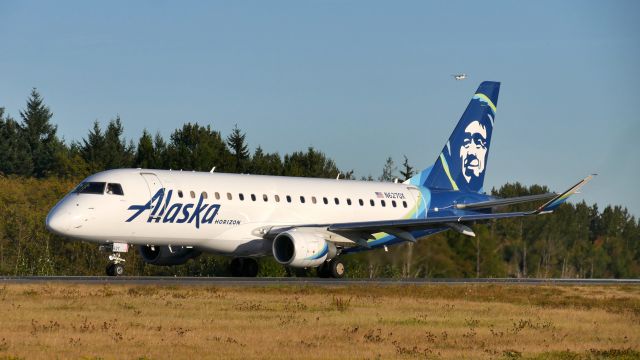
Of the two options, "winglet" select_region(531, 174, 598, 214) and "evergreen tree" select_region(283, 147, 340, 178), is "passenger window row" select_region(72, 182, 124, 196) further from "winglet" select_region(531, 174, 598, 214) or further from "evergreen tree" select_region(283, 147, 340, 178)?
"evergreen tree" select_region(283, 147, 340, 178)

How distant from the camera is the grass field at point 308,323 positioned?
22.1 m

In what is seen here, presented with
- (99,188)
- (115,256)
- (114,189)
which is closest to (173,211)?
(114,189)

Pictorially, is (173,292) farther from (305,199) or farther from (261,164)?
(261,164)

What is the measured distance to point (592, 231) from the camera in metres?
87.2

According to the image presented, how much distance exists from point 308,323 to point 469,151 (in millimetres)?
28752

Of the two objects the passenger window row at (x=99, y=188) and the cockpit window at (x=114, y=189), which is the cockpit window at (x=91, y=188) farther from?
the cockpit window at (x=114, y=189)

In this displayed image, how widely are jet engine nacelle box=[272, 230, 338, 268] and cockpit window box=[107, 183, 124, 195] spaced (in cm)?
596

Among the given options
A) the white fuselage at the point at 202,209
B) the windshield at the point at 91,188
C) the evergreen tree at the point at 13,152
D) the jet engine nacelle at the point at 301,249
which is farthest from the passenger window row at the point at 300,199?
the evergreen tree at the point at 13,152

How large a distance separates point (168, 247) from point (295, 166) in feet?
141

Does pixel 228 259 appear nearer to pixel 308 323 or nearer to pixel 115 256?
pixel 115 256

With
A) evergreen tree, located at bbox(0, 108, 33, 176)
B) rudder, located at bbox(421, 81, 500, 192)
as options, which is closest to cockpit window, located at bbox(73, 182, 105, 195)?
rudder, located at bbox(421, 81, 500, 192)

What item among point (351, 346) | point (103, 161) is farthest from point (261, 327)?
point (103, 161)

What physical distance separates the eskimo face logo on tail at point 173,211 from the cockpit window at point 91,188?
1.20 m

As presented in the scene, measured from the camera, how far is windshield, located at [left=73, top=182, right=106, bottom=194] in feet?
134
